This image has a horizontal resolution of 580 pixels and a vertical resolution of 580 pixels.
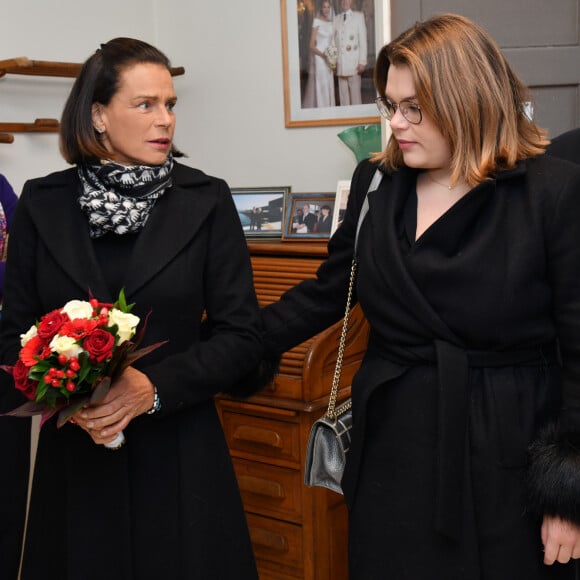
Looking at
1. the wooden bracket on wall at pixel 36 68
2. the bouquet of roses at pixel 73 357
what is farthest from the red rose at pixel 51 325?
the wooden bracket on wall at pixel 36 68

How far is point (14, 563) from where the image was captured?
322 centimetres

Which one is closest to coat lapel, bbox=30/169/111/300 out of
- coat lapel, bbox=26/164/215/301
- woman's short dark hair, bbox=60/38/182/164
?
coat lapel, bbox=26/164/215/301

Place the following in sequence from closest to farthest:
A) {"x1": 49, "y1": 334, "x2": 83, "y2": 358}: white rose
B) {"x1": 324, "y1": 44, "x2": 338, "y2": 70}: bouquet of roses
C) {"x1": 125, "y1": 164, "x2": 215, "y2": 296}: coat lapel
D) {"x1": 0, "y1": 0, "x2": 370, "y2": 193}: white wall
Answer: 1. {"x1": 49, "y1": 334, "x2": 83, "y2": 358}: white rose
2. {"x1": 125, "y1": 164, "x2": 215, "y2": 296}: coat lapel
3. {"x1": 0, "y1": 0, "x2": 370, "y2": 193}: white wall
4. {"x1": 324, "y1": 44, "x2": 338, "y2": 70}: bouquet of roses

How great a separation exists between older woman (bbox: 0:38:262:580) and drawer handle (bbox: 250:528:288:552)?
3.87 ft

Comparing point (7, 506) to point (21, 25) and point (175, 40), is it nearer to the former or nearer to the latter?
point (21, 25)

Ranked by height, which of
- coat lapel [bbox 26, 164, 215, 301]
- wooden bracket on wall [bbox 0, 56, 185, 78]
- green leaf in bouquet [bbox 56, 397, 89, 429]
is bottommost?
green leaf in bouquet [bbox 56, 397, 89, 429]

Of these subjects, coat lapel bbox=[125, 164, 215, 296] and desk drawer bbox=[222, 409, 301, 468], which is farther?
desk drawer bbox=[222, 409, 301, 468]

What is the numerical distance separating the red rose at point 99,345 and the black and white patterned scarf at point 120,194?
41 cm

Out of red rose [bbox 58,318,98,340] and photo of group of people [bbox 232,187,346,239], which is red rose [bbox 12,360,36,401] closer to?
red rose [bbox 58,318,98,340]

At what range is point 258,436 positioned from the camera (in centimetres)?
339

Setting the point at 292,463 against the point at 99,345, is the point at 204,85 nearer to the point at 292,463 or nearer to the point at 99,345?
the point at 292,463

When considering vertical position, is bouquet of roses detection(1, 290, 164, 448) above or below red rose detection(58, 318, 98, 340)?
below

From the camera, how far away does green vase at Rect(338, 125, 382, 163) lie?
406 cm

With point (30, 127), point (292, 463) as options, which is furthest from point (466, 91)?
point (30, 127)
